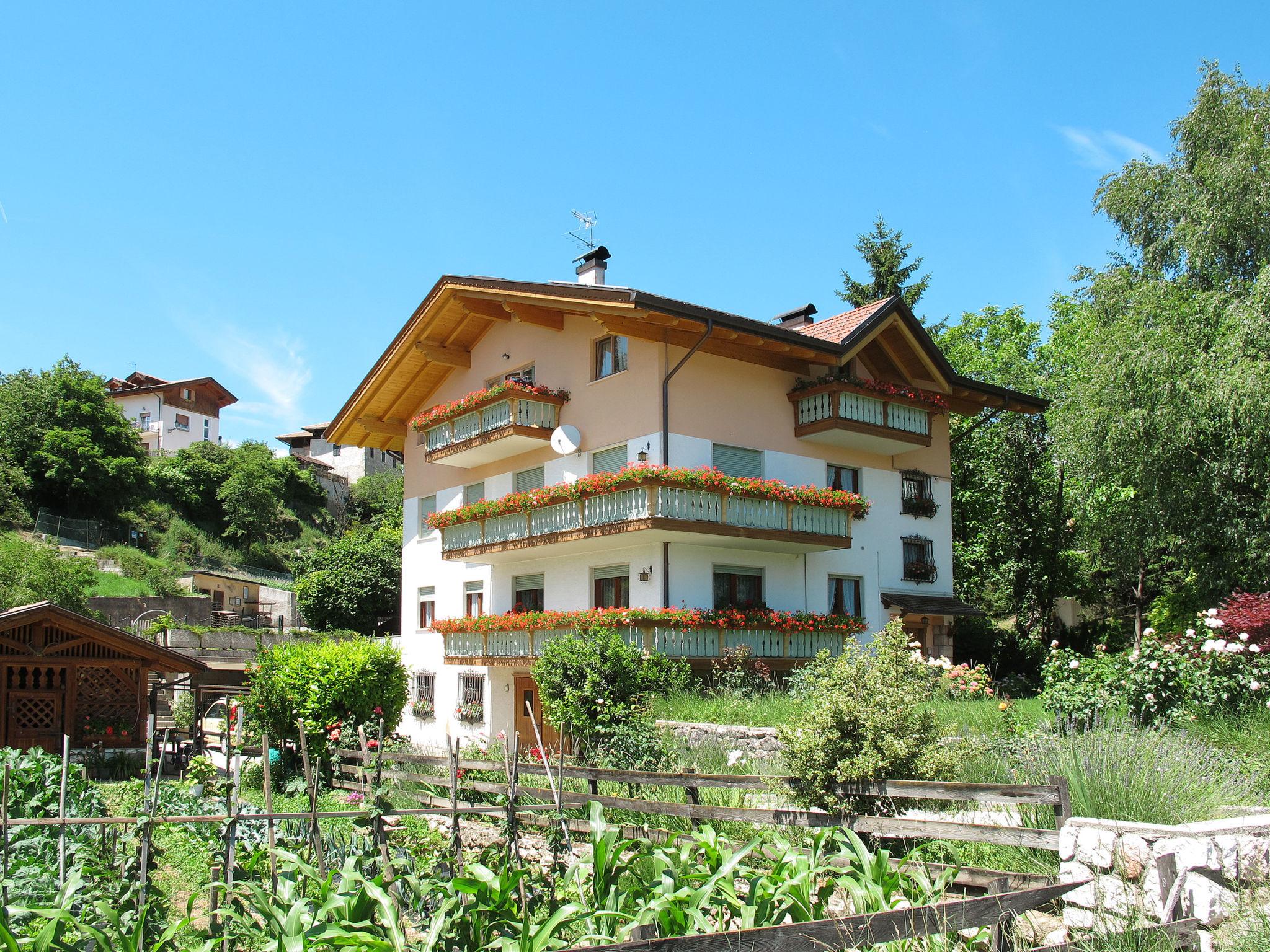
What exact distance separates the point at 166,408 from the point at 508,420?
57208mm

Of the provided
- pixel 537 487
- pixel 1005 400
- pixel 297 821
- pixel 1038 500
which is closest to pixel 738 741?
pixel 297 821

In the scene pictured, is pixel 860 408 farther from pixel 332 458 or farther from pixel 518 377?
pixel 332 458

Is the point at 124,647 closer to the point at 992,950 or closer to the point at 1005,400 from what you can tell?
the point at 992,950

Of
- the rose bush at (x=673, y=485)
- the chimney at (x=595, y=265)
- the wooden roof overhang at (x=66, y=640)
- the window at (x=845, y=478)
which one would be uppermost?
the chimney at (x=595, y=265)

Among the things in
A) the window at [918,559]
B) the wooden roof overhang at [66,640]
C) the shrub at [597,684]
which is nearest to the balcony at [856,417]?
the window at [918,559]

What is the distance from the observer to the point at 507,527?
24766 millimetres

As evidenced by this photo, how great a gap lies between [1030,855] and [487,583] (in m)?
20.1

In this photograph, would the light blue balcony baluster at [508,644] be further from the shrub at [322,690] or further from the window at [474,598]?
the shrub at [322,690]

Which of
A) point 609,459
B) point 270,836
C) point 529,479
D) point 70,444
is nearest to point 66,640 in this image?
point 529,479

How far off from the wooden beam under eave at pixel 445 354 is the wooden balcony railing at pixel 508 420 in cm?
259

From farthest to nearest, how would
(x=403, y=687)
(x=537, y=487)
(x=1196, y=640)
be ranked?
(x=537, y=487)
(x=403, y=687)
(x=1196, y=640)

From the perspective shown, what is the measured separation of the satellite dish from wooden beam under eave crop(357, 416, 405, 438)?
375 inches

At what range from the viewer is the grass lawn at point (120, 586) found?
45.4 meters

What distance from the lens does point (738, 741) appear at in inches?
597
